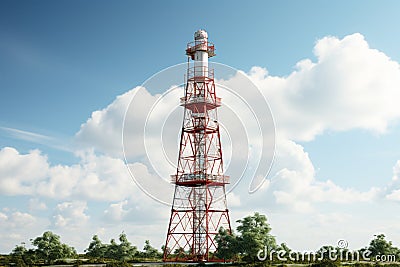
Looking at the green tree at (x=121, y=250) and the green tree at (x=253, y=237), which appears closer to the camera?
the green tree at (x=253, y=237)

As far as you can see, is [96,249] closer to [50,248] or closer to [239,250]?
[50,248]

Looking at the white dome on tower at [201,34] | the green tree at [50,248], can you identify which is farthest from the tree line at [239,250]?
the white dome on tower at [201,34]

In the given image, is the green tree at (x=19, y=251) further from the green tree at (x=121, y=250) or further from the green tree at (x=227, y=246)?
the green tree at (x=227, y=246)

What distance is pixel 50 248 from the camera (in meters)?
65.1

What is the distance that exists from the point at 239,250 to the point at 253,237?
9.07ft

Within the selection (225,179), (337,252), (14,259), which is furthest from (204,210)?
(14,259)

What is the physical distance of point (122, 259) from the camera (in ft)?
231

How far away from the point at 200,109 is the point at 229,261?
22162 millimetres

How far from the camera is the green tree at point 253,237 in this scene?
59556mm

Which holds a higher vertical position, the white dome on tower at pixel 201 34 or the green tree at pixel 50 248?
the white dome on tower at pixel 201 34

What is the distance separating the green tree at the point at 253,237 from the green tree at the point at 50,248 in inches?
954

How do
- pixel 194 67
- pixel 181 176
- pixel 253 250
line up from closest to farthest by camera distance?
pixel 253 250 → pixel 181 176 → pixel 194 67

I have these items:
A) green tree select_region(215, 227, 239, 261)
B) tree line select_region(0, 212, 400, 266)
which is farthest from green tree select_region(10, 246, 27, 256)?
green tree select_region(215, 227, 239, 261)

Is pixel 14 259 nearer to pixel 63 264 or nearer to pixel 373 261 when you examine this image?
pixel 63 264
